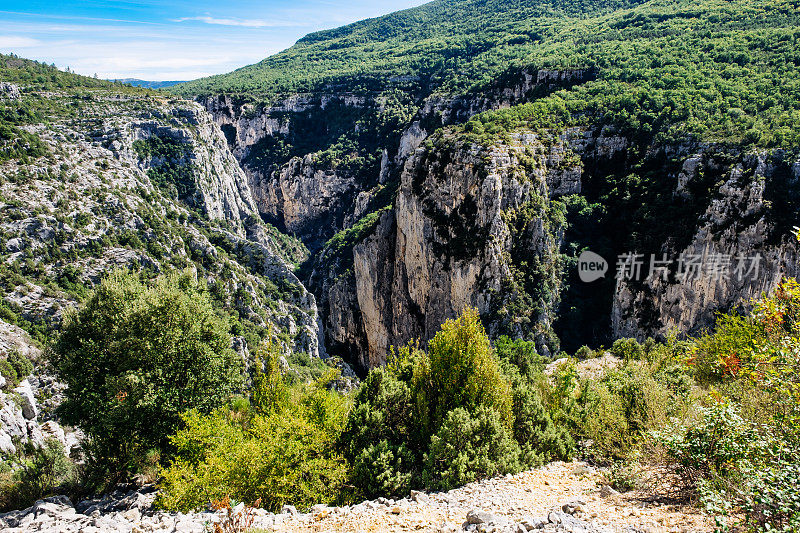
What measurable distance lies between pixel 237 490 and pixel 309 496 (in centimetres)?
186

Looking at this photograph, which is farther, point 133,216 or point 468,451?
point 133,216

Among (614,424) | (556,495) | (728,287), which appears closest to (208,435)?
(556,495)

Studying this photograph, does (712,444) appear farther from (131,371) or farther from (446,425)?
(131,371)

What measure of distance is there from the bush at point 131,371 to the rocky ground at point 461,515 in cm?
232

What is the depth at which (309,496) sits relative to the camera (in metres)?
11.4

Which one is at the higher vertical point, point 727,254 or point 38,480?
point 38,480

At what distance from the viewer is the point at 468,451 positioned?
1220cm

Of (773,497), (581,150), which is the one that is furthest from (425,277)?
(773,497)

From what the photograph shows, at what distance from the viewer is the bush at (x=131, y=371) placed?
1352cm

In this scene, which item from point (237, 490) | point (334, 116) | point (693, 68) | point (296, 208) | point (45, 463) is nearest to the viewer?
point (237, 490)

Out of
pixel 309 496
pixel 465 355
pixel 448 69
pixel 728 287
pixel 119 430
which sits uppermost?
pixel 448 69

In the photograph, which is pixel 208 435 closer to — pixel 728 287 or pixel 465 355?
pixel 465 355

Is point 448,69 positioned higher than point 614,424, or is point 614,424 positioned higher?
point 448,69

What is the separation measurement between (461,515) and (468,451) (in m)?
2.84
